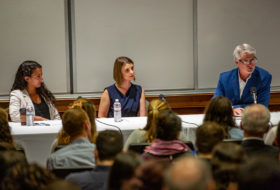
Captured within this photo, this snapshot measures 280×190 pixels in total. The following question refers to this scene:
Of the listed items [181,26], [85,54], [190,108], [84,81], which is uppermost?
[181,26]

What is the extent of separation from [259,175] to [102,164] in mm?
991

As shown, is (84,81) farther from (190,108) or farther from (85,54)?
(190,108)

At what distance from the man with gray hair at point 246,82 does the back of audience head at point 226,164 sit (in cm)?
249

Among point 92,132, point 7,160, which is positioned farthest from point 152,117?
point 7,160

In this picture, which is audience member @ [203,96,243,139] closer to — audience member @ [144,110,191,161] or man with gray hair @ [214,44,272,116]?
audience member @ [144,110,191,161]

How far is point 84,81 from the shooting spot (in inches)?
213

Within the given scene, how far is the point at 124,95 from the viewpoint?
185 inches

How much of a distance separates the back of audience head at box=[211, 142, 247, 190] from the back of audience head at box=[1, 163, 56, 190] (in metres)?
0.79

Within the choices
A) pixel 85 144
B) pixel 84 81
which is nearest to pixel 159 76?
pixel 84 81

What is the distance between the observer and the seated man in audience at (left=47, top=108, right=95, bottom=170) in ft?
8.32

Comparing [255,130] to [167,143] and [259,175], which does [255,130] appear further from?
[259,175]

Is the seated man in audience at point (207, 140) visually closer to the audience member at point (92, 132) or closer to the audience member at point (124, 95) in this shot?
the audience member at point (92, 132)

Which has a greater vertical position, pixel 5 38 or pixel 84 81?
pixel 5 38

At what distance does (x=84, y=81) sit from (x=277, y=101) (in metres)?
2.72
